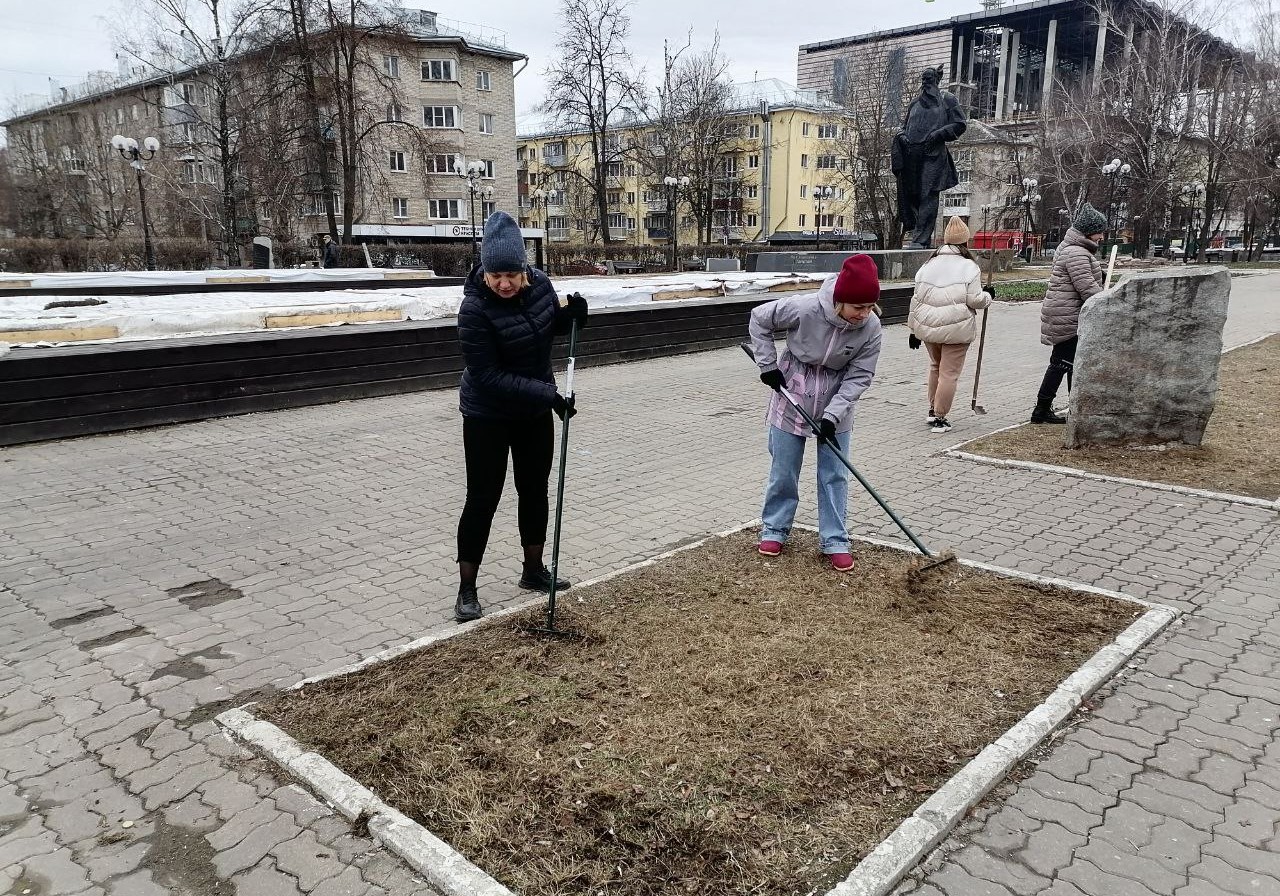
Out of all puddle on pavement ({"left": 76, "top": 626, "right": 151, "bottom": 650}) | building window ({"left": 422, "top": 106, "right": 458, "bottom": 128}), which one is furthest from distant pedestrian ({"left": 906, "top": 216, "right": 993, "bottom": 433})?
building window ({"left": 422, "top": 106, "right": 458, "bottom": 128})

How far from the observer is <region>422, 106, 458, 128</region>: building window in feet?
168

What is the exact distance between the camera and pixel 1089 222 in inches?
293

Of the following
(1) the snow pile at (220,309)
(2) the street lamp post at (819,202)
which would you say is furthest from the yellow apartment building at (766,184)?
(1) the snow pile at (220,309)

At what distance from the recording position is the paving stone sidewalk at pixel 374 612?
8.20 feet

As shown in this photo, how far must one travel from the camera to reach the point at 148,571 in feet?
15.5

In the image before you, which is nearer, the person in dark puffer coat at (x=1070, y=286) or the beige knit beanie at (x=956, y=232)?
the beige knit beanie at (x=956, y=232)

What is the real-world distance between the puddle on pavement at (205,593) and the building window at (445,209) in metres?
48.9

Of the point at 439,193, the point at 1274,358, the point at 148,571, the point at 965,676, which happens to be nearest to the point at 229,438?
the point at 148,571

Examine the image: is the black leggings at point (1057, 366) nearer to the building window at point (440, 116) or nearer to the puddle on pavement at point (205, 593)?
the puddle on pavement at point (205, 593)

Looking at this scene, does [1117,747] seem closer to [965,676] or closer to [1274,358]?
[965,676]

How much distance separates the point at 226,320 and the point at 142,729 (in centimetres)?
683

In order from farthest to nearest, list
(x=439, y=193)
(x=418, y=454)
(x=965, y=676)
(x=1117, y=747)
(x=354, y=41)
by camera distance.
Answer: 1. (x=439, y=193)
2. (x=354, y=41)
3. (x=418, y=454)
4. (x=965, y=676)
5. (x=1117, y=747)

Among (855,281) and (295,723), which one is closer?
(295,723)

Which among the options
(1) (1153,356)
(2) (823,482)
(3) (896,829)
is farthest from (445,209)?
(3) (896,829)
